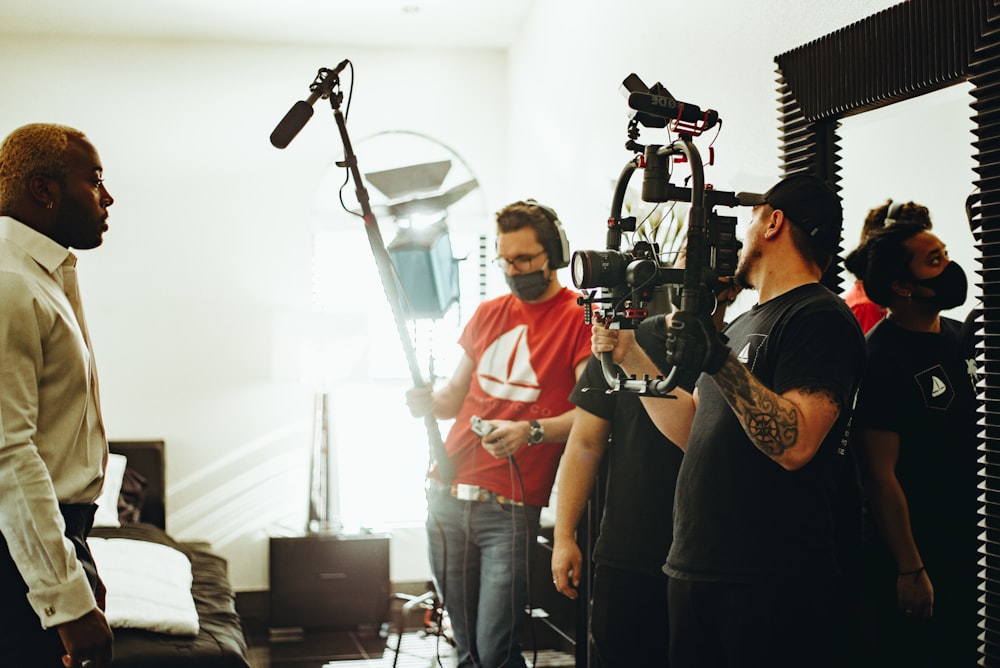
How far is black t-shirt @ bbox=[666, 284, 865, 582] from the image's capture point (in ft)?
4.72

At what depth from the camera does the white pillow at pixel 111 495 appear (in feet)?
13.2

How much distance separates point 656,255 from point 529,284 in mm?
921

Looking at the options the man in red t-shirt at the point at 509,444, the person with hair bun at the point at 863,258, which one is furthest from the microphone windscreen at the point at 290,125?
the person with hair bun at the point at 863,258

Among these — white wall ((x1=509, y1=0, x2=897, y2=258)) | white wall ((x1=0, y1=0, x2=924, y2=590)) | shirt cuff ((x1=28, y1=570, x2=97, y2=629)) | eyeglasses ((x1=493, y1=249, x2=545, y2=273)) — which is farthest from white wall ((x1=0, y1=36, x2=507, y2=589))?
shirt cuff ((x1=28, y1=570, x2=97, y2=629))

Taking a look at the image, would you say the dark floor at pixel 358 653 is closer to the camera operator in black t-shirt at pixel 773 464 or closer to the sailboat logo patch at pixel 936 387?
the camera operator in black t-shirt at pixel 773 464

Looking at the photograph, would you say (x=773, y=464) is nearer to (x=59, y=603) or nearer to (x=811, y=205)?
(x=811, y=205)

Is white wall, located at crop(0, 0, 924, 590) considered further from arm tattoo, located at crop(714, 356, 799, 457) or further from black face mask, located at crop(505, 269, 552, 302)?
arm tattoo, located at crop(714, 356, 799, 457)

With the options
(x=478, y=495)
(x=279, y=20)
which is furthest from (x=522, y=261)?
(x=279, y=20)

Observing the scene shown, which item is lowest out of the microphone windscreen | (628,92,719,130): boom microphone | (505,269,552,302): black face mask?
(505,269,552,302): black face mask

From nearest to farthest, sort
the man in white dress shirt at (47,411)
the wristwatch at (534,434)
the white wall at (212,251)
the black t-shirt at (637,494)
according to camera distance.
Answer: the man in white dress shirt at (47,411) → the black t-shirt at (637,494) → the wristwatch at (534,434) → the white wall at (212,251)

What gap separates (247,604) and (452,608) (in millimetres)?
2597

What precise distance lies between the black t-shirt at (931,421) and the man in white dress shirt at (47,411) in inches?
51.6

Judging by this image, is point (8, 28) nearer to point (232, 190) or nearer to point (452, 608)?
point (232, 190)

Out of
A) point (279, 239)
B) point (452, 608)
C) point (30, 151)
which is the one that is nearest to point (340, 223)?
point (279, 239)
